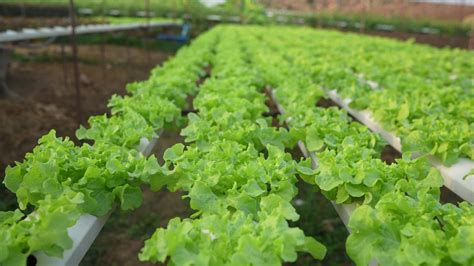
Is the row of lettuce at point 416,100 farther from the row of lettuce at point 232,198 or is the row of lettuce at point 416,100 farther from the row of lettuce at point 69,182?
the row of lettuce at point 69,182

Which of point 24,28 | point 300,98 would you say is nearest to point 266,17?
point 24,28

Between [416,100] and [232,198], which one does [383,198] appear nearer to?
[232,198]

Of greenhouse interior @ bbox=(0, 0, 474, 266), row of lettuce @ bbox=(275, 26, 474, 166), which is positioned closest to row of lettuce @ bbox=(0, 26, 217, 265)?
greenhouse interior @ bbox=(0, 0, 474, 266)

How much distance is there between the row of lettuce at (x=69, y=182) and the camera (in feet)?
5.87

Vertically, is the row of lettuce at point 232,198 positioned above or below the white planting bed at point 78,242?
above

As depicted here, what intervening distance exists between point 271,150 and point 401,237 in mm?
977

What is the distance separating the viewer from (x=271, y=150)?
8.79ft

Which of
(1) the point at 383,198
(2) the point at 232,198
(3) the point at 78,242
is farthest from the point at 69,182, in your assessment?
(1) the point at 383,198

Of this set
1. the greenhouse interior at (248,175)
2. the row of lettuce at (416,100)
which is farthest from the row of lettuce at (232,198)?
the row of lettuce at (416,100)

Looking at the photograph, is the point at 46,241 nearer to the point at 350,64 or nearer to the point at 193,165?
the point at 193,165

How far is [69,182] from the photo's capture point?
223cm

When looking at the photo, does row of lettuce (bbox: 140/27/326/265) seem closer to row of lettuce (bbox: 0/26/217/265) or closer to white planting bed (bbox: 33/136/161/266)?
Answer: row of lettuce (bbox: 0/26/217/265)

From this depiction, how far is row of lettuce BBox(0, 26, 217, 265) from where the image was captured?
179 cm

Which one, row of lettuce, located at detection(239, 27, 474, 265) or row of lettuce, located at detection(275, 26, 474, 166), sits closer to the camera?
row of lettuce, located at detection(239, 27, 474, 265)
